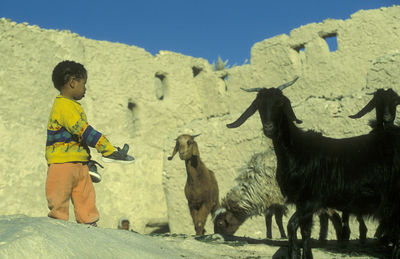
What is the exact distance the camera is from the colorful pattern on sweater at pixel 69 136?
391 centimetres

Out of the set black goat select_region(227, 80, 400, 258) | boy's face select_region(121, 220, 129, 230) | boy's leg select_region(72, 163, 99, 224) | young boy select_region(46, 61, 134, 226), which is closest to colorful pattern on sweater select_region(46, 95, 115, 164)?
young boy select_region(46, 61, 134, 226)

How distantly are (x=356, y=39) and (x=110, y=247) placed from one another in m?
11.6

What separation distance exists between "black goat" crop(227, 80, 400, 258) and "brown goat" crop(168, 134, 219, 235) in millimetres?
3668

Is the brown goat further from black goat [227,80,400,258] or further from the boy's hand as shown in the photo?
the boy's hand

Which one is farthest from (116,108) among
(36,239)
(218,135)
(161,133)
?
(36,239)

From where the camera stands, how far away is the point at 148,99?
661 inches

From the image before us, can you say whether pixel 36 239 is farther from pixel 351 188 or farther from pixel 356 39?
pixel 356 39

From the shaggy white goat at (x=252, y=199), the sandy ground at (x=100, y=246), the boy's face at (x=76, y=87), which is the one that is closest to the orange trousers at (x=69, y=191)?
the sandy ground at (x=100, y=246)

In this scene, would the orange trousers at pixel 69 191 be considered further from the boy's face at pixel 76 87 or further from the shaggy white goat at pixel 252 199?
the shaggy white goat at pixel 252 199

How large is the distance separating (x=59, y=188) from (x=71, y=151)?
1.01 ft

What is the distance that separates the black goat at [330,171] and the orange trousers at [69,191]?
1554mm

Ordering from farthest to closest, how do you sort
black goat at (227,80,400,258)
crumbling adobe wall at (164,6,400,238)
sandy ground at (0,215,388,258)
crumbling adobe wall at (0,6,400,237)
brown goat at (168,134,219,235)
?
crumbling adobe wall at (0,6,400,237) → crumbling adobe wall at (164,6,400,238) → brown goat at (168,134,219,235) → black goat at (227,80,400,258) → sandy ground at (0,215,388,258)

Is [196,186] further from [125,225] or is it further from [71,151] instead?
[71,151]

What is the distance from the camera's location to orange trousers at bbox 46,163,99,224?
3.87 m
